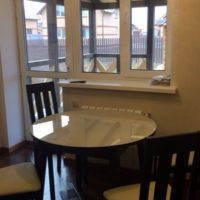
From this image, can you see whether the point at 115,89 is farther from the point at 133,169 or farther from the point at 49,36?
the point at 49,36

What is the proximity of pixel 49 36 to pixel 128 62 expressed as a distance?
43.7 inches

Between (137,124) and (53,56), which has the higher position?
(53,56)

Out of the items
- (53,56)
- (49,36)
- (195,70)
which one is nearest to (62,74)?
(53,56)

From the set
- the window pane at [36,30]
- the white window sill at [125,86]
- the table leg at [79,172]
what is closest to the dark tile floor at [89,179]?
the table leg at [79,172]

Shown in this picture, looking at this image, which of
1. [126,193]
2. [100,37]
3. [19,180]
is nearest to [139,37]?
[100,37]

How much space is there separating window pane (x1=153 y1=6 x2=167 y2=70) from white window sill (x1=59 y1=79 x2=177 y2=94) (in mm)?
235

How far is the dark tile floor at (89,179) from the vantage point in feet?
9.11

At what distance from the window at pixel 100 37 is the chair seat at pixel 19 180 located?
1622mm

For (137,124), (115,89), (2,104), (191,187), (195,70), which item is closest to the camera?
(191,187)

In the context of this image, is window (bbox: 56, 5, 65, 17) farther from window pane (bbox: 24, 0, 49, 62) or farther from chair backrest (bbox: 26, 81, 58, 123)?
chair backrest (bbox: 26, 81, 58, 123)

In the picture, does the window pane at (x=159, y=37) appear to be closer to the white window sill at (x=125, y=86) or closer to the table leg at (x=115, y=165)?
the white window sill at (x=125, y=86)

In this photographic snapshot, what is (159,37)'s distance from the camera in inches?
126

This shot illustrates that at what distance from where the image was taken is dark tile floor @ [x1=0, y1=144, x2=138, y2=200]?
2775 millimetres

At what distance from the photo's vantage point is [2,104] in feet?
12.2
